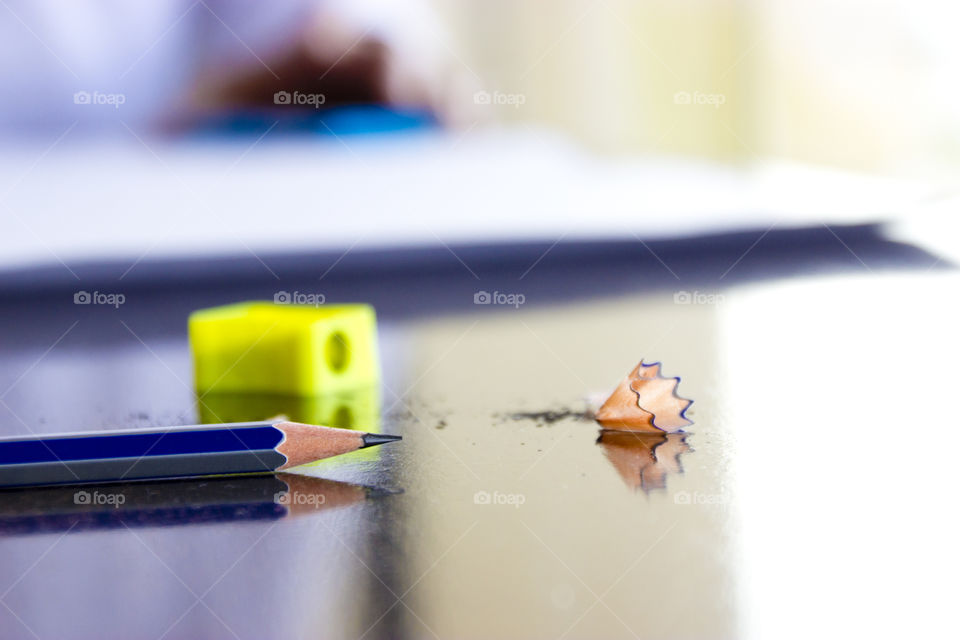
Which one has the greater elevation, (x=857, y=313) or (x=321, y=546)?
(x=857, y=313)

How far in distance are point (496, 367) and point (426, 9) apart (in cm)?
201

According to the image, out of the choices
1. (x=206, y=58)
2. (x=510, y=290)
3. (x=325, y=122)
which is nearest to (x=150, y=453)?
(x=510, y=290)

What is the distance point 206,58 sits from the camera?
2826 mm

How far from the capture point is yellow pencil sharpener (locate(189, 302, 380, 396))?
1079 mm

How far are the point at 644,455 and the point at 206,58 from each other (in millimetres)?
2388

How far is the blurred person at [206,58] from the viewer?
2688 millimetres

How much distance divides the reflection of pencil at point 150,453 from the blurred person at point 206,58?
2072 mm

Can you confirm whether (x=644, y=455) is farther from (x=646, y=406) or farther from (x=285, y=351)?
(x=285, y=351)

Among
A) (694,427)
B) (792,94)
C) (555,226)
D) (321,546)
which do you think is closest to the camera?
(321,546)

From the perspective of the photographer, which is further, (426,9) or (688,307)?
(426,9)

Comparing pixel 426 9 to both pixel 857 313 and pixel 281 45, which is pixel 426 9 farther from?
pixel 857 313

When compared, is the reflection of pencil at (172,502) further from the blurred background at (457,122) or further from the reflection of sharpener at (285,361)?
the blurred background at (457,122)

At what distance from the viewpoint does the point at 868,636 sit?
459 mm

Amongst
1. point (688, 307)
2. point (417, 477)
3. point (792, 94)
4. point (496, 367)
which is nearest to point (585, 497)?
point (417, 477)
